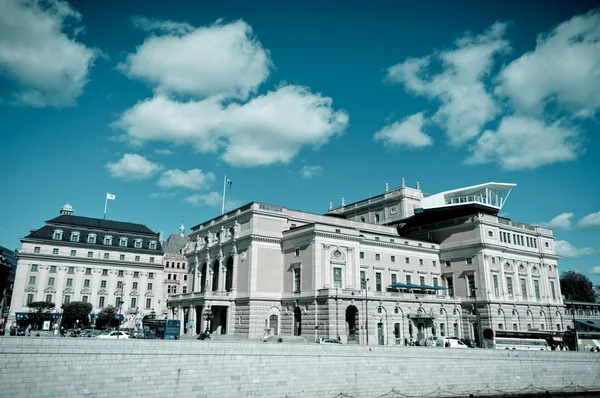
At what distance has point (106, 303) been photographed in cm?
8488

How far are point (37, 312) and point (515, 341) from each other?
70440 mm

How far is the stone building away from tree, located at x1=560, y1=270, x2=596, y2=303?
10872 cm

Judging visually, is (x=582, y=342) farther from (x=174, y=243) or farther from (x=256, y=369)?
(x=174, y=243)

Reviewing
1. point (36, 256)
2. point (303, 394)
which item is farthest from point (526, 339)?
point (36, 256)

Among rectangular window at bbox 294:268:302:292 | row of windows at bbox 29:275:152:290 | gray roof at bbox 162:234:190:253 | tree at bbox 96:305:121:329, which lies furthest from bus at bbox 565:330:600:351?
gray roof at bbox 162:234:190:253

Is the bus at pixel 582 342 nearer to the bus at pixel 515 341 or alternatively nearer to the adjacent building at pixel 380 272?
the bus at pixel 515 341

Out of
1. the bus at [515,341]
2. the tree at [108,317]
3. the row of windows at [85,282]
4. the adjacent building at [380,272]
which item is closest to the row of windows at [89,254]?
the row of windows at [85,282]

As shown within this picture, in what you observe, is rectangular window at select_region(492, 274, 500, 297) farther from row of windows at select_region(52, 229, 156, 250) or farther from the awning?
row of windows at select_region(52, 229, 156, 250)

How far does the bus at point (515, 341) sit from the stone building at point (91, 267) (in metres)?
59.2

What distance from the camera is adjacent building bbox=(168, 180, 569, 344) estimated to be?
61.1 m

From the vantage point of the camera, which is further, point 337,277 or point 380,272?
point 380,272

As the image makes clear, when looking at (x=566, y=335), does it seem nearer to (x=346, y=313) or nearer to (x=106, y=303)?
(x=346, y=313)

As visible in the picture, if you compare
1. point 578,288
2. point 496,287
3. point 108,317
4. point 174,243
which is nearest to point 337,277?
point 496,287

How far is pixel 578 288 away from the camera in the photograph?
130 m
